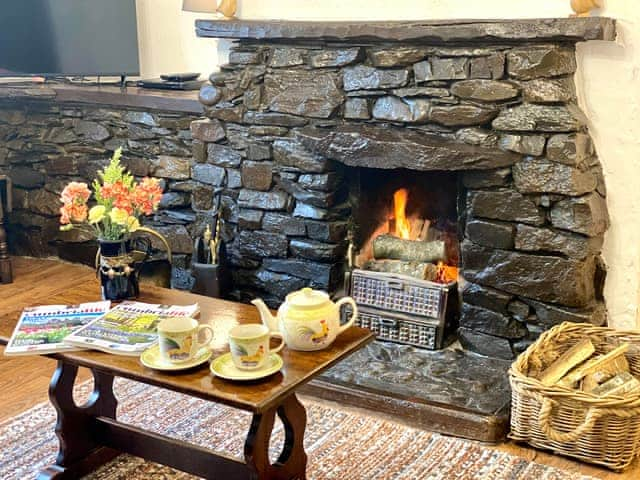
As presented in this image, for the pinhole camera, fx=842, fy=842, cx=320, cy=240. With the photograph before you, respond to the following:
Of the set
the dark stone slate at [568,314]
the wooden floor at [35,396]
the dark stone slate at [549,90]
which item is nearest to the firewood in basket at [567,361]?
the dark stone slate at [568,314]

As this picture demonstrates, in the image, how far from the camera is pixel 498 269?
10.3 feet

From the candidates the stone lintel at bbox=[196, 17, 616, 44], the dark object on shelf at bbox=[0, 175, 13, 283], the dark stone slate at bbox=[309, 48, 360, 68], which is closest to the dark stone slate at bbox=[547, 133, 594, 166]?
the stone lintel at bbox=[196, 17, 616, 44]

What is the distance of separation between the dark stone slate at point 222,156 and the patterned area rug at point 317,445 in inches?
41.8

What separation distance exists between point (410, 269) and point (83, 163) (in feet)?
6.19

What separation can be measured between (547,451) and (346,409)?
2.30ft

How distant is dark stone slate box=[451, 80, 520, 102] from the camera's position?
2.93m

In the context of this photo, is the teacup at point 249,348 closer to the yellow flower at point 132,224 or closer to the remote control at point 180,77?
the yellow flower at point 132,224

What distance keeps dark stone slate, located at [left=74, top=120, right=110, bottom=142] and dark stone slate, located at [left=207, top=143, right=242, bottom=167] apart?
75cm

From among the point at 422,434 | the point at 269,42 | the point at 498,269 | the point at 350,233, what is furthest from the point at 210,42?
the point at 422,434

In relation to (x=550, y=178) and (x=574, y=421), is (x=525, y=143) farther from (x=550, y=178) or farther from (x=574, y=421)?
(x=574, y=421)

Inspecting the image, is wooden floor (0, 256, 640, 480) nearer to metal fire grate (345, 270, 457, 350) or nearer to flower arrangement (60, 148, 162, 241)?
metal fire grate (345, 270, 457, 350)

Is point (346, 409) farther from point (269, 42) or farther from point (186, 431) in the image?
point (269, 42)

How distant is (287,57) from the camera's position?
3.33 metres

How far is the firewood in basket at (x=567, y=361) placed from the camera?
2775 mm
